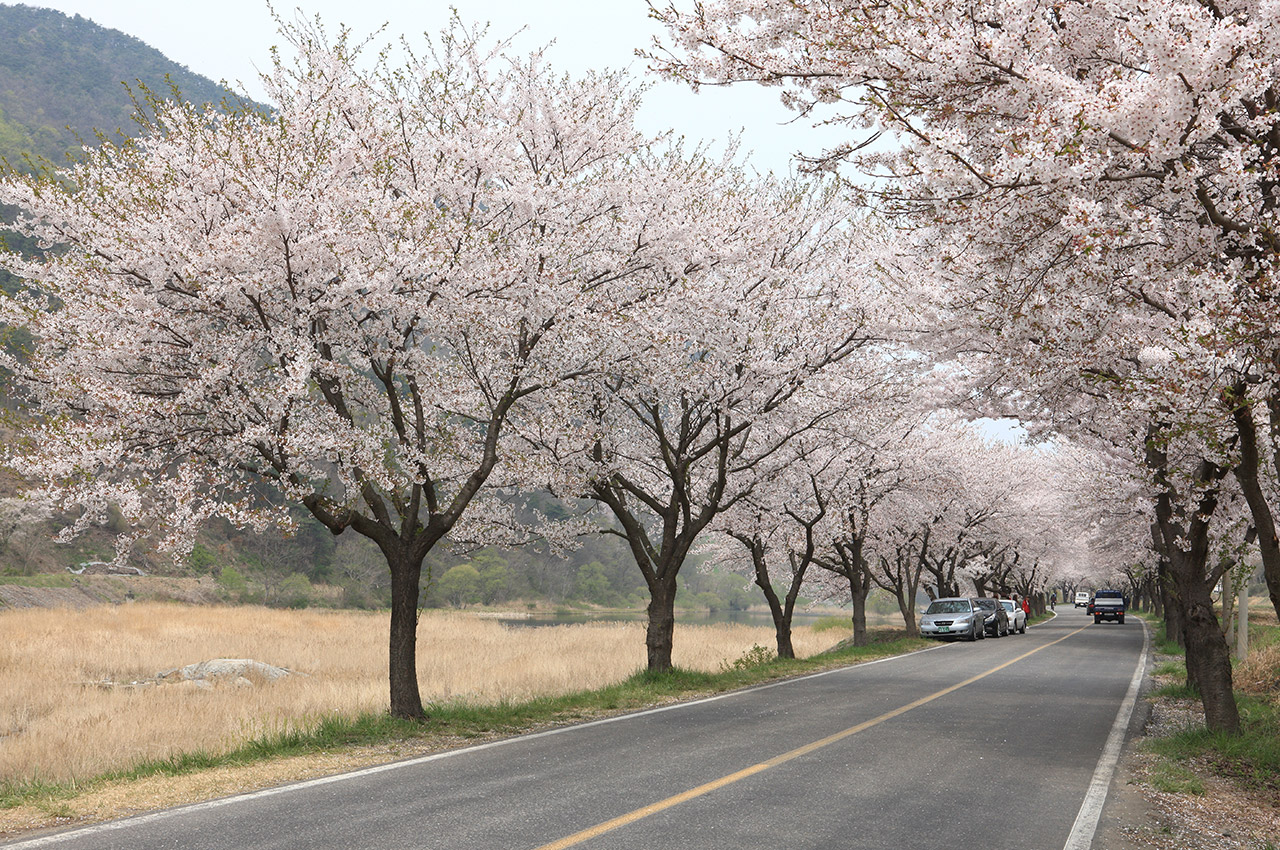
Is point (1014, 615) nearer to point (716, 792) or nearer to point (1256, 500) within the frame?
point (1256, 500)

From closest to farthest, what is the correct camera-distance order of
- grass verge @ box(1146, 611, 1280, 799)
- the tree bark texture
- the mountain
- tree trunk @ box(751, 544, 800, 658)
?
grass verge @ box(1146, 611, 1280, 799) → the tree bark texture → tree trunk @ box(751, 544, 800, 658) → the mountain

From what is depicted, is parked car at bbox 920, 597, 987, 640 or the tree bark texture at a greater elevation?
the tree bark texture

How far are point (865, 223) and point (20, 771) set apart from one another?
15.7 metres

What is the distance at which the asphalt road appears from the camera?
614 cm

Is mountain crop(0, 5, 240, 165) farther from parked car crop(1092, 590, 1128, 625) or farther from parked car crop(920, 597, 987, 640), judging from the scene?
parked car crop(1092, 590, 1128, 625)

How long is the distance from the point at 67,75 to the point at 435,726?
170967 mm

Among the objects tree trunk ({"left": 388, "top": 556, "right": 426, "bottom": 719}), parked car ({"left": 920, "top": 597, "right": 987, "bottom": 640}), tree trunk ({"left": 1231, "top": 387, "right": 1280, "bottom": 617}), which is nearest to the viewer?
tree trunk ({"left": 1231, "top": 387, "right": 1280, "bottom": 617})

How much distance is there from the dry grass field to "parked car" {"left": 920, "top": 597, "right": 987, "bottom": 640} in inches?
173

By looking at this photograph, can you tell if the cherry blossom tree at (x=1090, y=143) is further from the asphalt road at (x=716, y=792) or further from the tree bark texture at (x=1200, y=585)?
the asphalt road at (x=716, y=792)

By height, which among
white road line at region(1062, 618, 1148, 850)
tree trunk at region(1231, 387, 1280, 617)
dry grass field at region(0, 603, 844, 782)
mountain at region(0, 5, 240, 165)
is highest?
mountain at region(0, 5, 240, 165)

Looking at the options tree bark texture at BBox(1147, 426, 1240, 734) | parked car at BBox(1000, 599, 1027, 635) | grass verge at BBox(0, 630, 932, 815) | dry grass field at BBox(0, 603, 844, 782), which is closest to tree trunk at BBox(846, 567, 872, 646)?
dry grass field at BBox(0, 603, 844, 782)

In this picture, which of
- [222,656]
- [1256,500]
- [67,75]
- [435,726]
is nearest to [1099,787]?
[1256,500]

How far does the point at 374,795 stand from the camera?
7.32m

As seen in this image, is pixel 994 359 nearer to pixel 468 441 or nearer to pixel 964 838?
pixel 964 838
